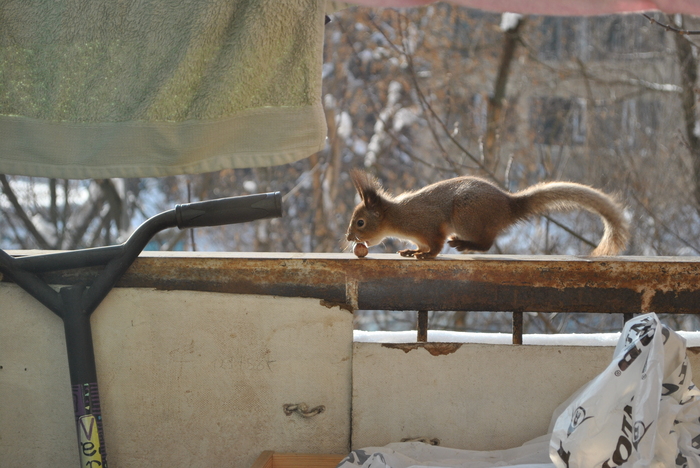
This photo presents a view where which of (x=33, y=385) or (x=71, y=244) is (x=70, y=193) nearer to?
(x=71, y=244)

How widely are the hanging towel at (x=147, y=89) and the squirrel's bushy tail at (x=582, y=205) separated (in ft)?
2.44

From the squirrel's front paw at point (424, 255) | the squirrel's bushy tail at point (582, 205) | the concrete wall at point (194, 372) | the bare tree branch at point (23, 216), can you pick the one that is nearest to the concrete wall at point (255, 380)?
the concrete wall at point (194, 372)

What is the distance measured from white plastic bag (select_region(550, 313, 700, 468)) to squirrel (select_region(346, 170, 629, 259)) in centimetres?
63

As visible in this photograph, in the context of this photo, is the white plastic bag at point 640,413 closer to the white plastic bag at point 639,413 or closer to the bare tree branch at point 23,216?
the white plastic bag at point 639,413

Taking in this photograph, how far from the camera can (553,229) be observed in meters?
5.58

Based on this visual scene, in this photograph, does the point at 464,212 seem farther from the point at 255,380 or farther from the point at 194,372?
the point at 194,372

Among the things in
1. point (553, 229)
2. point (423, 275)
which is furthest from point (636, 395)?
point (553, 229)

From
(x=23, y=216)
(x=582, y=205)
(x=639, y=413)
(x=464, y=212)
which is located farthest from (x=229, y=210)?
(x=23, y=216)

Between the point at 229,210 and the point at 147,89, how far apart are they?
405mm

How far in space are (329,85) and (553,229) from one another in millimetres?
2915

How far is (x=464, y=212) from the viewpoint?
5.98ft

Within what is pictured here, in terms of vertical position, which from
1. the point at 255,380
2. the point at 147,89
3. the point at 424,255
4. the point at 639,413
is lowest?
the point at 255,380

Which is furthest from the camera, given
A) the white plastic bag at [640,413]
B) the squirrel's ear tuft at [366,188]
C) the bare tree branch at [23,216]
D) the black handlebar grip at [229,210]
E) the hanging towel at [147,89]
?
the bare tree branch at [23,216]

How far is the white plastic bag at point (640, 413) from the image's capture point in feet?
3.74
